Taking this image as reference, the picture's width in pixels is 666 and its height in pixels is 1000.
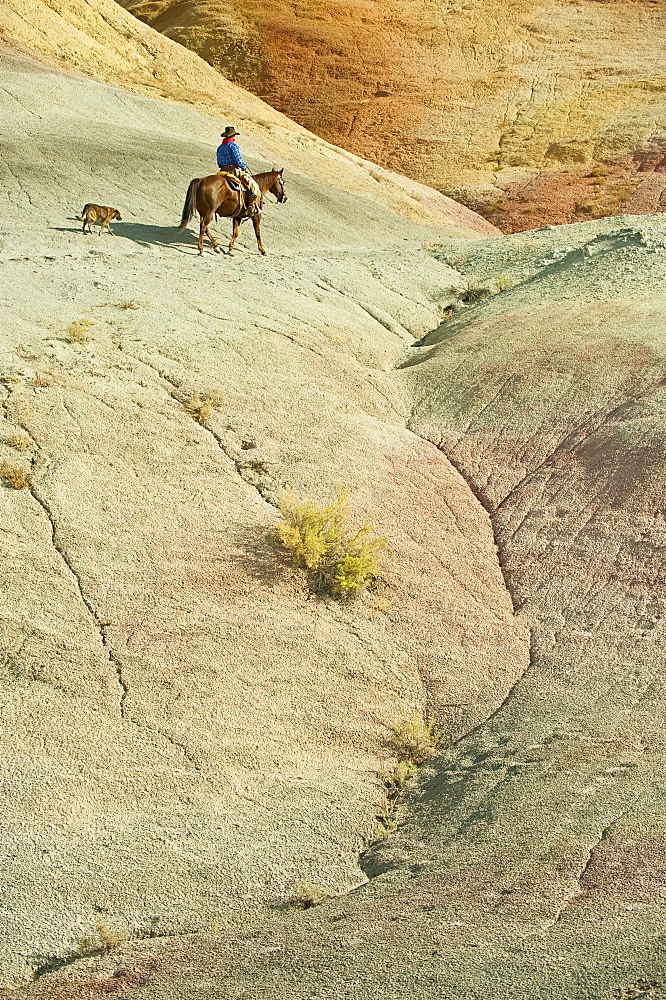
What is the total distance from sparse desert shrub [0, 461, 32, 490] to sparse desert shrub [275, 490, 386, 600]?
2.36m

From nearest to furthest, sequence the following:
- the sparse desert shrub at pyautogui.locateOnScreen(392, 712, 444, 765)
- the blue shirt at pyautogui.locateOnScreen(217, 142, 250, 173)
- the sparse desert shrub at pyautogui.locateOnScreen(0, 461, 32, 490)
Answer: the sparse desert shrub at pyautogui.locateOnScreen(392, 712, 444, 765) < the sparse desert shrub at pyautogui.locateOnScreen(0, 461, 32, 490) < the blue shirt at pyautogui.locateOnScreen(217, 142, 250, 173)

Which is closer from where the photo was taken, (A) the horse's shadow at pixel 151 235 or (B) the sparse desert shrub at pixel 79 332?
(B) the sparse desert shrub at pixel 79 332

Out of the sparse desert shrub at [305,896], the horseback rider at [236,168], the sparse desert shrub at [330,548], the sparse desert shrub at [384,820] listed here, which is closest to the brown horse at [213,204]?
the horseback rider at [236,168]

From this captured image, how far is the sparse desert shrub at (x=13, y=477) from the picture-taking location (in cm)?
896

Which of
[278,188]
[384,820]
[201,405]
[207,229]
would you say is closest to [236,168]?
[207,229]

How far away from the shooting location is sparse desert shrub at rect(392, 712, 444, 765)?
7.42m

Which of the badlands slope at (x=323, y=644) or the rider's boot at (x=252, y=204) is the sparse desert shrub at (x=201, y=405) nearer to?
the badlands slope at (x=323, y=644)

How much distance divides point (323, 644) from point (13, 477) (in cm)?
328

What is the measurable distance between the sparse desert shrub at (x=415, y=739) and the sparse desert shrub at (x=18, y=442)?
14.8ft

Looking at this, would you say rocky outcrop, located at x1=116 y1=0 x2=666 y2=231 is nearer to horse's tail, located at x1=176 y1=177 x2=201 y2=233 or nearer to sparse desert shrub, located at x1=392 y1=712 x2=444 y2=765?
horse's tail, located at x1=176 y1=177 x2=201 y2=233

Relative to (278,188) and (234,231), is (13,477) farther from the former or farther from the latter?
(278,188)

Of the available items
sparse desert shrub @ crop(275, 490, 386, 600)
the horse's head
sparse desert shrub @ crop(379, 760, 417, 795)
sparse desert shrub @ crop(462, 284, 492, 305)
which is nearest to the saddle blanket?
the horse's head

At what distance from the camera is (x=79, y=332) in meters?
11.8

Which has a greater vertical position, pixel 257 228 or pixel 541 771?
pixel 257 228
